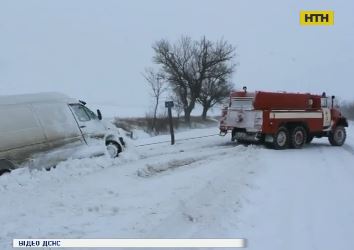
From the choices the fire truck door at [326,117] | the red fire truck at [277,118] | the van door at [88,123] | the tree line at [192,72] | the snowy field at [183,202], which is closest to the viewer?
the snowy field at [183,202]

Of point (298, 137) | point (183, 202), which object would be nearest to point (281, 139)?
point (298, 137)

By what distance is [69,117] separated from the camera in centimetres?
1293

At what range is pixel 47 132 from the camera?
12055 millimetres

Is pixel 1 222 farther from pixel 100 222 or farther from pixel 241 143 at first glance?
pixel 241 143

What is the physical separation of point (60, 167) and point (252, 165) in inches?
193

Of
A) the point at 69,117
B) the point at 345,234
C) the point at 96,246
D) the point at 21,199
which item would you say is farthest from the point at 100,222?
the point at 69,117

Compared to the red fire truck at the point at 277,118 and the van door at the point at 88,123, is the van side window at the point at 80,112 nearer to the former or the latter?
the van door at the point at 88,123

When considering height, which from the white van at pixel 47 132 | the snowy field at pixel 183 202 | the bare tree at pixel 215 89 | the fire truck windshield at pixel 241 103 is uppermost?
the bare tree at pixel 215 89

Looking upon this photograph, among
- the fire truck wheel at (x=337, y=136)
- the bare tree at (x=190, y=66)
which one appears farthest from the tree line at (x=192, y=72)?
the fire truck wheel at (x=337, y=136)

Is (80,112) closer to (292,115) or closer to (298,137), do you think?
(292,115)

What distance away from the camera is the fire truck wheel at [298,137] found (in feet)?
63.5

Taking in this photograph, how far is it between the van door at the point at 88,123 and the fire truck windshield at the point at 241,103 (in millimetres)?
6667

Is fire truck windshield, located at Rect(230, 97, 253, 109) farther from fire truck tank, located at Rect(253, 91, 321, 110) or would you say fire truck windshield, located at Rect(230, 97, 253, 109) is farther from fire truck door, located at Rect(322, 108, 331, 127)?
fire truck door, located at Rect(322, 108, 331, 127)

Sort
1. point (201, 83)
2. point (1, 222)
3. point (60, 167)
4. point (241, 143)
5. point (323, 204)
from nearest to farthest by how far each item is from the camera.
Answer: point (1, 222) → point (323, 204) → point (60, 167) → point (241, 143) → point (201, 83)
